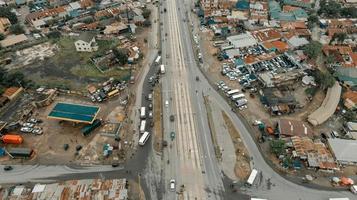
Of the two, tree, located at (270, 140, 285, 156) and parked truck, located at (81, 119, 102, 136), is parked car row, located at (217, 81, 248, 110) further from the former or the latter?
parked truck, located at (81, 119, 102, 136)

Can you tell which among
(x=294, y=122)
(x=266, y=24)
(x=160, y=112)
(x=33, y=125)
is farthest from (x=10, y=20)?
(x=294, y=122)

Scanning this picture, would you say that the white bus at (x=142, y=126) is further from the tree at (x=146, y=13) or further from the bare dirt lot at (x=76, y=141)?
the tree at (x=146, y=13)

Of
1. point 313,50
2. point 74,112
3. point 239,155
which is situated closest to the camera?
point 239,155

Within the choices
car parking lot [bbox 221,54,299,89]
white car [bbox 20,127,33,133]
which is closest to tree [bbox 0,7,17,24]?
white car [bbox 20,127,33,133]

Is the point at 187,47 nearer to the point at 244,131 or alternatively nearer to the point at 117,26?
the point at 117,26

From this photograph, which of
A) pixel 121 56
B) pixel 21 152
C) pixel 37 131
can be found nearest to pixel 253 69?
pixel 121 56

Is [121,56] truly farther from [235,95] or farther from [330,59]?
[330,59]
